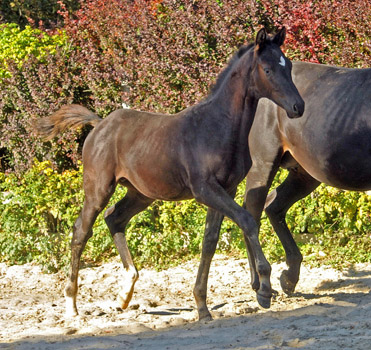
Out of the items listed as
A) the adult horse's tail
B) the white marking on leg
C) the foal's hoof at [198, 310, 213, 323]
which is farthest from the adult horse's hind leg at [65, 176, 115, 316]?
the foal's hoof at [198, 310, 213, 323]

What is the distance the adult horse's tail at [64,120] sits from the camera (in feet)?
22.3

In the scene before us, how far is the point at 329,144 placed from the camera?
6051 mm

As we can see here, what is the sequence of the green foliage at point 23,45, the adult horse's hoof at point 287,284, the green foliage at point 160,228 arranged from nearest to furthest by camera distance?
the adult horse's hoof at point 287,284, the green foliage at point 160,228, the green foliage at point 23,45

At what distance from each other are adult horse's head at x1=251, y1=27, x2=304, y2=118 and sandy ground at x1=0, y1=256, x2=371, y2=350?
5.23 feet

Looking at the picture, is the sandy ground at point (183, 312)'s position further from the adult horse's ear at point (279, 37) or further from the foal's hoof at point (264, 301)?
the adult horse's ear at point (279, 37)

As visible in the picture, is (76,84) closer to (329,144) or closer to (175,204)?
(175,204)

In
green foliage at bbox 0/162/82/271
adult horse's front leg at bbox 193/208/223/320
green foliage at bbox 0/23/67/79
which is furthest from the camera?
green foliage at bbox 0/23/67/79

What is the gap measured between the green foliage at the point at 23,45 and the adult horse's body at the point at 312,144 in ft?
16.9

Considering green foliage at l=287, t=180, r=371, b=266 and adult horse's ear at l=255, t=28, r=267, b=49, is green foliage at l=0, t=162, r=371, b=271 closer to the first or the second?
green foliage at l=287, t=180, r=371, b=266

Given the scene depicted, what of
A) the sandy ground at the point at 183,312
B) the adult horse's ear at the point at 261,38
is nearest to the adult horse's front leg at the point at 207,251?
the sandy ground at the point at 183,312

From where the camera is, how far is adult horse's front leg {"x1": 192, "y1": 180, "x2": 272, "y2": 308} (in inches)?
206

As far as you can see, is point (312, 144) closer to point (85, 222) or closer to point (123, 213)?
point (123, 213)

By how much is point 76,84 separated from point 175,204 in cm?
280

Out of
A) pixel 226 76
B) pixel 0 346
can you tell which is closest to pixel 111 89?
pixel 226 76
